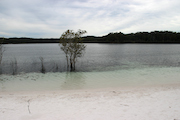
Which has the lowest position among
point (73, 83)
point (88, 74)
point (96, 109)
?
point (73, 83)

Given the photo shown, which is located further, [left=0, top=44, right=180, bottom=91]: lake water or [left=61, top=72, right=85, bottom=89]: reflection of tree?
[left=0, top=44, right=180, bottom=91]: lake water

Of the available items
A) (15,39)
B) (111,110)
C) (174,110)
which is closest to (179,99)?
(174,110)

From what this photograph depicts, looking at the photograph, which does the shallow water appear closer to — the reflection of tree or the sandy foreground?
the reflection of tree

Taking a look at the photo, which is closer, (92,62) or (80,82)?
(80,82)

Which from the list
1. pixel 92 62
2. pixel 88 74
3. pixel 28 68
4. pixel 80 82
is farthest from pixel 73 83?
pixel 92 62

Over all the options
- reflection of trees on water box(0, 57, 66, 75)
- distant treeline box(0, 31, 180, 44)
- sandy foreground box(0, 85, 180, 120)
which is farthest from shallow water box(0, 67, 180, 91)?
distant treeline box(0, 31, 180, 44)

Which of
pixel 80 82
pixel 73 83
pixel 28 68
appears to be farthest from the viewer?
pixel 28 68

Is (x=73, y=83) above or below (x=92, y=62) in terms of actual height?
below

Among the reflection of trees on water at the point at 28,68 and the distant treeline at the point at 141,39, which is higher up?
the distant treeline at the point at 141,39

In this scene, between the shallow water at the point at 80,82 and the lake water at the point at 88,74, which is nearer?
the shallow water at the point at 80,82

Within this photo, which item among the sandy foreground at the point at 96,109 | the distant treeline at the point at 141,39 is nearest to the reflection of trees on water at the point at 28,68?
the sandy foreground at the point at 96,109

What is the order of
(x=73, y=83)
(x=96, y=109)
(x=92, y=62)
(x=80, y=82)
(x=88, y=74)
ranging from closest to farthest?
(x=96, y=109)
(x=73, y=83)
(x=80, y=82)
(x=88, y=74)
(x=92, y=62)

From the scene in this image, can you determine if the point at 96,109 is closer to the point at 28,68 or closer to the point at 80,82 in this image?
the point at 80,82

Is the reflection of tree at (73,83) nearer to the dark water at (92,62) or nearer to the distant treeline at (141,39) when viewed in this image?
the dark water at (92,62)
